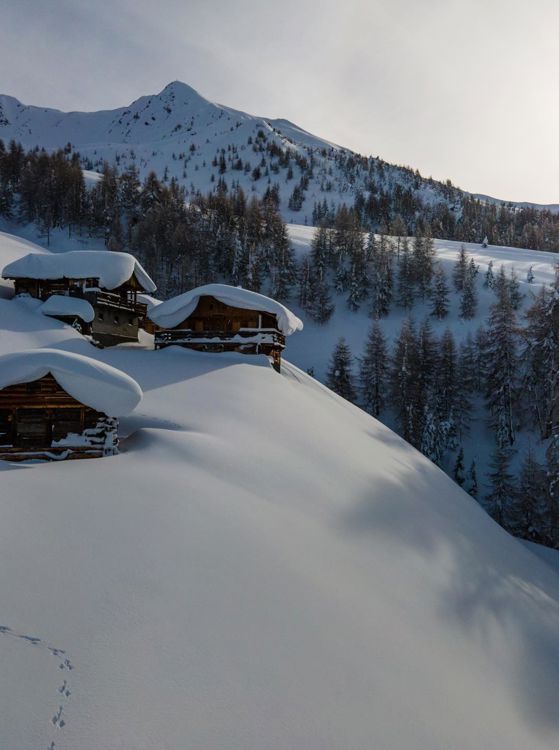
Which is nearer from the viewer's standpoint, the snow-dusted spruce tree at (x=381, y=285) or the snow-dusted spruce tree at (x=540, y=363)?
the snow-dusted spruce tree at (x=540, y=363)

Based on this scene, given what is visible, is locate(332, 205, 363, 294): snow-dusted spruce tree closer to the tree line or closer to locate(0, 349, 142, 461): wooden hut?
the tree line

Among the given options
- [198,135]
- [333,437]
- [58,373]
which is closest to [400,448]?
[333,437]

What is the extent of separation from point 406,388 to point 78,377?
3838 cm

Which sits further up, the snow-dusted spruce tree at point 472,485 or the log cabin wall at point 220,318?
the log cabin wall at point 220,318

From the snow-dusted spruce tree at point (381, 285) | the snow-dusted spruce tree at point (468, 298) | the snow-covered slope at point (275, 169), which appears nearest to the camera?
the snow-dusted spruce tree at point (468, 298)

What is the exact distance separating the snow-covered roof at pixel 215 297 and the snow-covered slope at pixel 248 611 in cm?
1060

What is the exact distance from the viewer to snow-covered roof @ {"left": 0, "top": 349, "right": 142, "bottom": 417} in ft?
36.5

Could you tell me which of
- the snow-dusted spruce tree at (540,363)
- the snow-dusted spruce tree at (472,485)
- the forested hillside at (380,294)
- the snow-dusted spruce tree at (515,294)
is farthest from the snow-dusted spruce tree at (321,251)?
the snow-dusted spruce tree at (472,485)

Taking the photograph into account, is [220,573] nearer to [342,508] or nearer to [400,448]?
[342,508]

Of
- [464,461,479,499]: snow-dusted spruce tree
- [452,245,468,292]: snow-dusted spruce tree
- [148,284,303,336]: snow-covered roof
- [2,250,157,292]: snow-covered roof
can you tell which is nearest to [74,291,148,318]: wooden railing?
[2,250,157,292]: snow-covered roof

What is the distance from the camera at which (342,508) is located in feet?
36.3

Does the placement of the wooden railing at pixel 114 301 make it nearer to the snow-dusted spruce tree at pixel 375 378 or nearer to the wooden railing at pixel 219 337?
the wooden railing at pixel 219 337

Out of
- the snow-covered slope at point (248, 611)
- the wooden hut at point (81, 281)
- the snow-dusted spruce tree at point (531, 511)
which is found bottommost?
the snow-dusted spruce tree at point (531, 511)

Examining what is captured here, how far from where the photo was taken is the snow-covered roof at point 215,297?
77.1 ft
